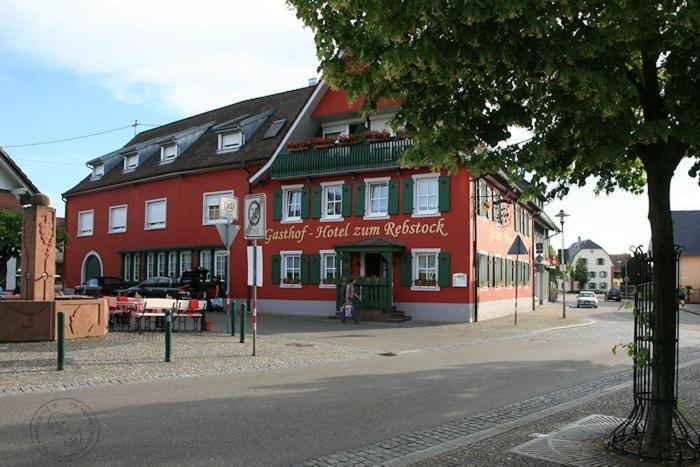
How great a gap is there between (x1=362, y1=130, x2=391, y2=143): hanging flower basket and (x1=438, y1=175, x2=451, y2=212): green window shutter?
2.89 metres

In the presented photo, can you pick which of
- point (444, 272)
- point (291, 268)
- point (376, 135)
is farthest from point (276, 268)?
point (444, 272)

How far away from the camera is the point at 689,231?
6091 cm

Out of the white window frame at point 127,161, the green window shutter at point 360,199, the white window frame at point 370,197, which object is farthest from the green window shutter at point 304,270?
the white window frame at point 127,161

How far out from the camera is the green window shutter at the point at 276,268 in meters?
29.3

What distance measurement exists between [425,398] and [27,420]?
498 cm

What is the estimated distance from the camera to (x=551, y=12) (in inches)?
203

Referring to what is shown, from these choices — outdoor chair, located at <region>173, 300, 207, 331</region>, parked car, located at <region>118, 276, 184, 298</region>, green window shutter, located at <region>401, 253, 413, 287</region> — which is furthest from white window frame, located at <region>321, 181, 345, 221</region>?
outdoor chair, located at <region>173, 300, 207, 331</region>

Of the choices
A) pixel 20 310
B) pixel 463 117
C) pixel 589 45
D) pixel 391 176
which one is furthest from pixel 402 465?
pixel 391 176

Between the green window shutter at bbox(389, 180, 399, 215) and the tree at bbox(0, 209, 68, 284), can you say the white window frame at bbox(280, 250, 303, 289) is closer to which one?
the green window shutter at bbox(389, 180, 399, 215)

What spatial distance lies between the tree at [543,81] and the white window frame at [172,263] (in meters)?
28.5

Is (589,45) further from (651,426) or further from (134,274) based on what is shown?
(134,274)

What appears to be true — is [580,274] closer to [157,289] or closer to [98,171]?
[98,171]

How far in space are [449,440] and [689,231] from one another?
62.6 metres

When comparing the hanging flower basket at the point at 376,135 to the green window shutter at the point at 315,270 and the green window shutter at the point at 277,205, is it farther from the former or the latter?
the green window shutter at the point at 315,270
